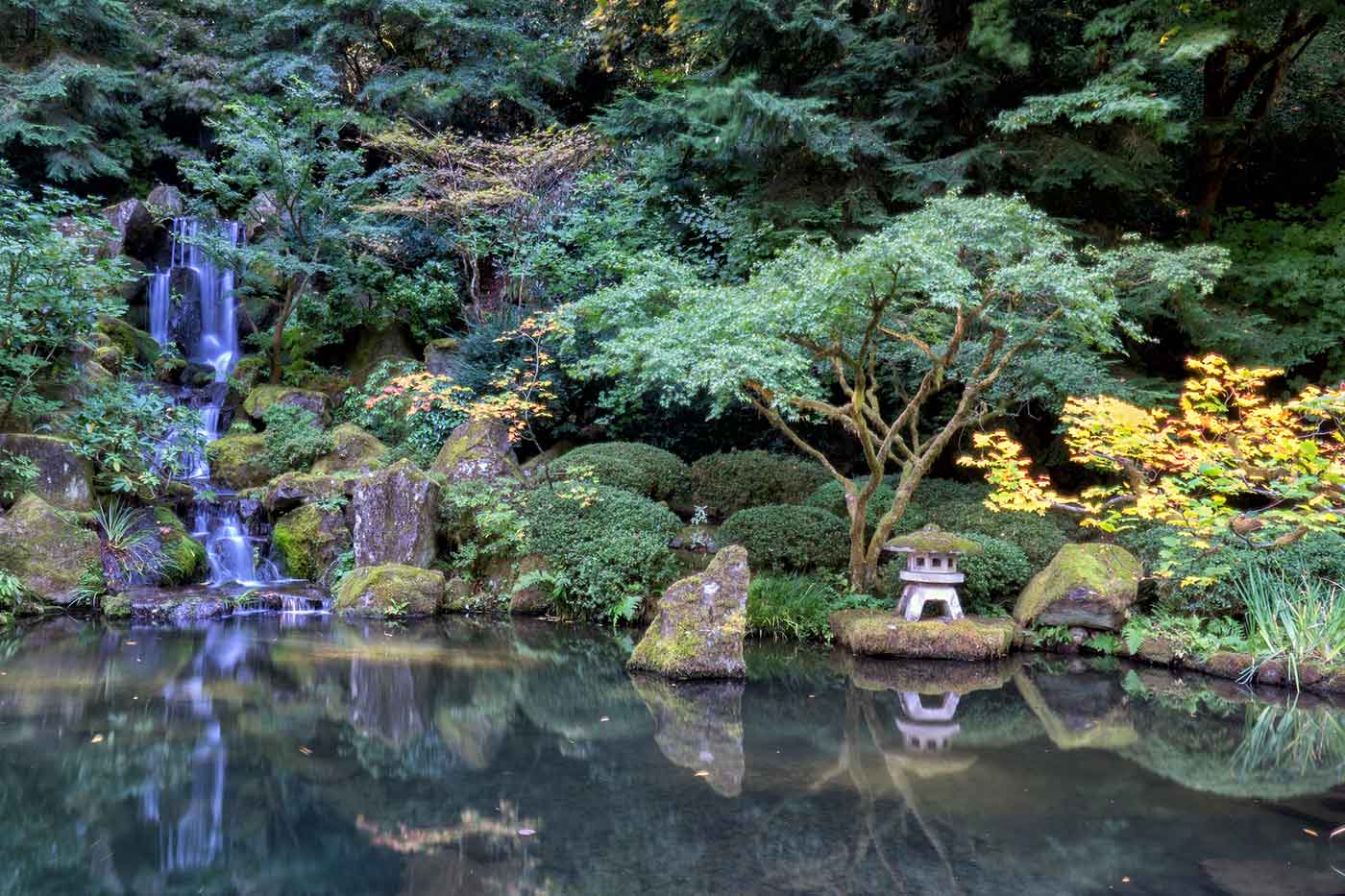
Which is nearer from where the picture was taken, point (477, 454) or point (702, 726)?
point (702, 726)

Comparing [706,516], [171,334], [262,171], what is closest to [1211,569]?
[706,516]

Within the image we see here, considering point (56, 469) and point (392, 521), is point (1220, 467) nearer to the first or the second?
point (392, 521)

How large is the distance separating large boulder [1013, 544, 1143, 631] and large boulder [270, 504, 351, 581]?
8042 millimetres

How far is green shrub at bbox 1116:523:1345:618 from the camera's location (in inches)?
296

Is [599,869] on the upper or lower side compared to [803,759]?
upper

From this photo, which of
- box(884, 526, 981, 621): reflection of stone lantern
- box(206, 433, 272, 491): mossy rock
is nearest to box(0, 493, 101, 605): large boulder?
box(206, 433, 272, 491): mossy rock

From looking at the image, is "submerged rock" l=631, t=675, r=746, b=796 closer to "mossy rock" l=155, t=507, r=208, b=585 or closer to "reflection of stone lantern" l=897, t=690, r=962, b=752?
"reflection of stone lantern" l=897, t=690, r=962, b=752

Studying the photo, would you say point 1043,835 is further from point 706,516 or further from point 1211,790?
point 706,516

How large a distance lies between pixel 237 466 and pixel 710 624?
26.9ft

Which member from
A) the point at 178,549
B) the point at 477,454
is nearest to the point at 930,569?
the point at 477,454

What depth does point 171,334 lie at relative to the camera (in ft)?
49.6

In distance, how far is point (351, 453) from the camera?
12.1m

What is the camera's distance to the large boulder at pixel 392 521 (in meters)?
10.3

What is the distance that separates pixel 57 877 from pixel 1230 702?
748 centimetres
